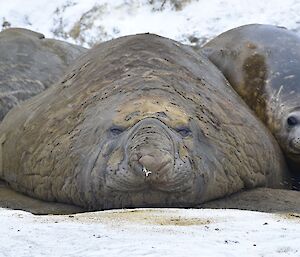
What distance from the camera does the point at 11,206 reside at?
209 inches

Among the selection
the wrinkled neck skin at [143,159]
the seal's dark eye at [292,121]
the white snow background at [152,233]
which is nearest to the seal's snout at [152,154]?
the wrinkled neck skin at [143,159]

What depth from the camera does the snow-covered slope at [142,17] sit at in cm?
1239

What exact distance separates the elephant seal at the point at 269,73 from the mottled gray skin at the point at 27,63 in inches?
64.1

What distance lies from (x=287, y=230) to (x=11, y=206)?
7.20ft

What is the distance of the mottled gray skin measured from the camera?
28.0 ft

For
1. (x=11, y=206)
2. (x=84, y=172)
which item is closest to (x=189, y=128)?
(x=84, y=172)

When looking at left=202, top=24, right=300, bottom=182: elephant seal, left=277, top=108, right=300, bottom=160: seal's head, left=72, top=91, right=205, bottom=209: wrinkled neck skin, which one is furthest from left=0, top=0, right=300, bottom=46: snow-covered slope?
left=72, top=91, right=205, bottom=209: wrinkled neck skin

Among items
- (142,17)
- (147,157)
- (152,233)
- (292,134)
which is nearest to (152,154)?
(147,157)

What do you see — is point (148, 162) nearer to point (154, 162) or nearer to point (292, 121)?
point (154, 162)

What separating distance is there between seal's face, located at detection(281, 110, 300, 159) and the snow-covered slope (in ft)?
15.5

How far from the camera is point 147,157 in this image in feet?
14.6

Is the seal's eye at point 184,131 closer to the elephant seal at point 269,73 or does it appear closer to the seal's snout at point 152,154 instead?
the seal's snout at point 152,154

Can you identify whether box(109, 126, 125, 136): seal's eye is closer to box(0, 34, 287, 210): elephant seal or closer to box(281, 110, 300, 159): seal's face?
box(0, 34, 287, 210): elephant seal

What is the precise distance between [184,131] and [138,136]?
0.48m
